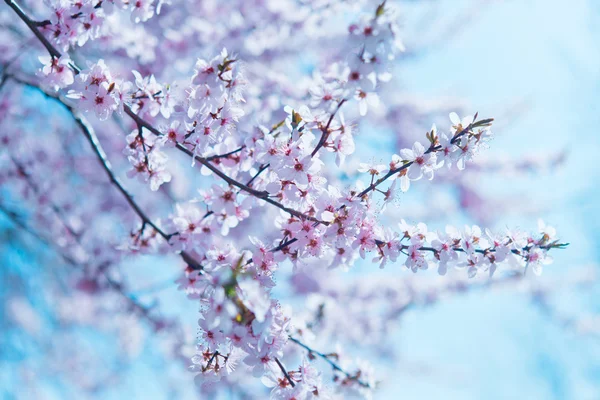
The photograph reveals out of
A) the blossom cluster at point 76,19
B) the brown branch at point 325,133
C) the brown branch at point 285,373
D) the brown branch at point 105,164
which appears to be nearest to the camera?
the brown branch at point 325,133

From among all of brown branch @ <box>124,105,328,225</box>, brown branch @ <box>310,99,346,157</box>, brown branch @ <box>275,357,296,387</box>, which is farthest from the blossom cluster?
brown branch @ <box>275,357,296,387</box>

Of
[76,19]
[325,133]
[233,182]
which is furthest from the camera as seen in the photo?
[76,19]

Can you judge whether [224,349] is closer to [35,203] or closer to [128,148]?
[128,148]

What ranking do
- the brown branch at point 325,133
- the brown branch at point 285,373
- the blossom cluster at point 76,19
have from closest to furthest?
the brown branch at point 325,133 → the brown branch at point 285,373 → the blossom cluster at point 76,19

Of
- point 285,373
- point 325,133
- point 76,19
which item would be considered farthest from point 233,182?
point 76,19

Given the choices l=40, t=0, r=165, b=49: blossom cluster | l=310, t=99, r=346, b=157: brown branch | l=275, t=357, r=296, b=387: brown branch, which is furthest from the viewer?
l=40, t=0, r=165, b=49: blossom cluster

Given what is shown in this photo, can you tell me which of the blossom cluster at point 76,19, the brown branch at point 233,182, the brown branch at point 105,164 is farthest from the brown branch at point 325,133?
the blossom cluster at point 76,19

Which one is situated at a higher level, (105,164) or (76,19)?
→ (76,19)

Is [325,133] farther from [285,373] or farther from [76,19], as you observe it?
[76,19]

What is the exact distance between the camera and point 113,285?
12.9 feet

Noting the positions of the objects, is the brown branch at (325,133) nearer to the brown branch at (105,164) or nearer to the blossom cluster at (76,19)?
the brown branch at (105,164)

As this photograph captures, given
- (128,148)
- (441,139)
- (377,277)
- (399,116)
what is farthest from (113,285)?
(399,116)

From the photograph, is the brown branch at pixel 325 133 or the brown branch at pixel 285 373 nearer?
the brown branch at pixel 325 133

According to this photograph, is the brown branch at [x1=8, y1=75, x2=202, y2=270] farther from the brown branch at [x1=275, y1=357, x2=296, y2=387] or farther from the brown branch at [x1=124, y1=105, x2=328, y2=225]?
the brown branch at [x1=275, y1=357, x2=296, y2=387]
